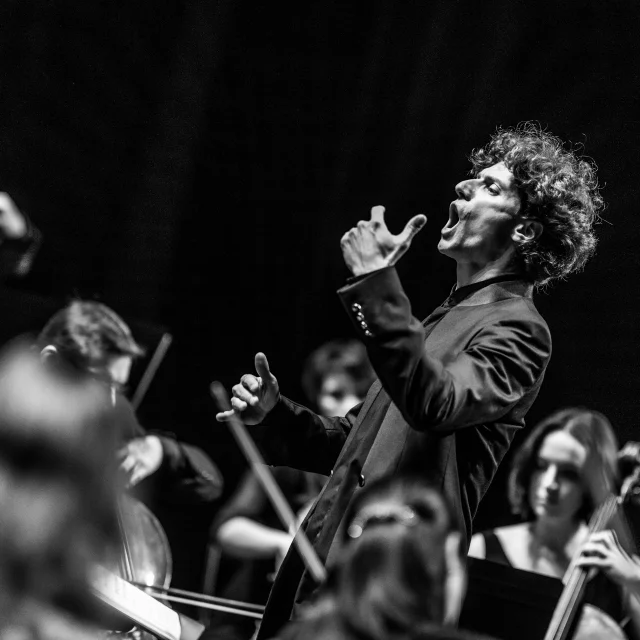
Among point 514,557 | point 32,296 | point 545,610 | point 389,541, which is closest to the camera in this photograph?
point 389,541

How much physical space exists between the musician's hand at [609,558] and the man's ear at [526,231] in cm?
88

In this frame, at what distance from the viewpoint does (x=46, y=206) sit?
4.01m

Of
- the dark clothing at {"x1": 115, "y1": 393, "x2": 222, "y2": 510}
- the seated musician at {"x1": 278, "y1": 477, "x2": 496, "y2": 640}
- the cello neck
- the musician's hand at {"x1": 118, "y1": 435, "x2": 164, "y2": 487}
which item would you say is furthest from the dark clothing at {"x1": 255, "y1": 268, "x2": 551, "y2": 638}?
the dark clothing at {"x1": 115, "y1": 393, "x2": 222, "y2": 510}

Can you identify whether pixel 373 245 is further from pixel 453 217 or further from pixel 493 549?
pixel 493 549

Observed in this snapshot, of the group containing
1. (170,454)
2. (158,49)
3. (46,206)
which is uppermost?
(158,49)

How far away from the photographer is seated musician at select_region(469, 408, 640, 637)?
309 centimetres

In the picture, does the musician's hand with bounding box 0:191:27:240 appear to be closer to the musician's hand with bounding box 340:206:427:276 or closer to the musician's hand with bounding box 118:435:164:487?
the musician's hand with bounding box 118:435:164:487

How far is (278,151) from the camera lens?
4.39m

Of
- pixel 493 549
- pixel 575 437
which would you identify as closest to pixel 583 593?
pixel 493 549

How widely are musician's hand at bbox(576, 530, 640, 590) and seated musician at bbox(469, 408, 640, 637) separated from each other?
8.4 inches

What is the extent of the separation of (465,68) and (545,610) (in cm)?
243

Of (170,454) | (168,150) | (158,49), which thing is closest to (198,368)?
(170,454)

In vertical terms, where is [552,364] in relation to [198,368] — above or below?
above

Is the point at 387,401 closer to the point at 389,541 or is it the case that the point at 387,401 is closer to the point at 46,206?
the point at 389,541
